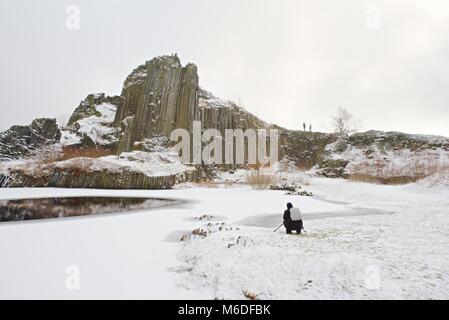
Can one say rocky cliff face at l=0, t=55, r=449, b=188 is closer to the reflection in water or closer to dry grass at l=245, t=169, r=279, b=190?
dry grass at l=245, t=169, r=279, b=190

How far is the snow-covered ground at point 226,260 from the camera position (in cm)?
498

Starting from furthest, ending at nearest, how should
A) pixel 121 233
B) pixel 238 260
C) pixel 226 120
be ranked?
pixel 226 120 < pixel 121 233 < pixel 238 260

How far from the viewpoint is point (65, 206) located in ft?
52.9

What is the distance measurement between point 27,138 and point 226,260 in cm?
3841

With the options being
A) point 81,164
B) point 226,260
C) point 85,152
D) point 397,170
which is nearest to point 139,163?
point 81,164

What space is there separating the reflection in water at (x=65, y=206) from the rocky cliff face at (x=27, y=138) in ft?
68.4

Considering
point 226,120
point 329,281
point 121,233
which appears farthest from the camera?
point 226,120

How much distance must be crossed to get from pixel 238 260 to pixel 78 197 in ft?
54.3

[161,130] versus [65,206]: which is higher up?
[161,130]

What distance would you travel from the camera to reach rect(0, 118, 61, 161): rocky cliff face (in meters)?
34.5

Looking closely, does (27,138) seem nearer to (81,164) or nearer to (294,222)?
(81,164)
